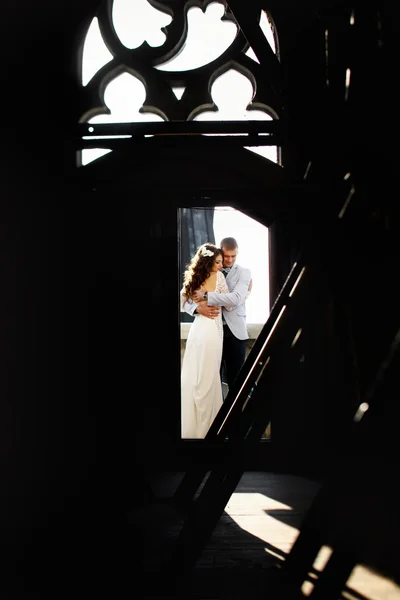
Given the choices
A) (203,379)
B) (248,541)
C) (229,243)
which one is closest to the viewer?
(248,541)

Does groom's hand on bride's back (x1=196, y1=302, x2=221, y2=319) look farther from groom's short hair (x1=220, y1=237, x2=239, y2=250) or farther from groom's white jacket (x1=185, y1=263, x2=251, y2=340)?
groom's short hair (x1=220, y1=237, x2=239, y2=250)

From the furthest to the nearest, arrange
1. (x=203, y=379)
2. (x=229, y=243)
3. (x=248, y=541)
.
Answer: (x=229, y=243), (x=203, y=379), (x=248, y=541)

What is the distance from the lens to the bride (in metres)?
3.96

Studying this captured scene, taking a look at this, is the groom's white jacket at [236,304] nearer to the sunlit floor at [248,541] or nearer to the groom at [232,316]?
the groom at [232,316]

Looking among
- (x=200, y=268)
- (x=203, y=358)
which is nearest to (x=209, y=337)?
(x=203, y=358)

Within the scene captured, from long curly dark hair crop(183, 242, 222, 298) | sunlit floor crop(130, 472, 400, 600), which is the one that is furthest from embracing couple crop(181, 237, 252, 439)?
sunlit floor crop(130, 472, 400, 600)

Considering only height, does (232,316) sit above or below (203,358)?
above

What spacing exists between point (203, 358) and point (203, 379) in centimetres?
15

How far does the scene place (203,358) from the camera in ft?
13.0

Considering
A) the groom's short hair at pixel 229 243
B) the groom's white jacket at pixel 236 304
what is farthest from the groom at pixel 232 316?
A: the groom's short hair at pixel 229 243

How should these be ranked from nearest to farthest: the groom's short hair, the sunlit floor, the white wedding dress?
the sunlit floor, the white wedding dress, the groom's short hair

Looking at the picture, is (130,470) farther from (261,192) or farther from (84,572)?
(261,192)

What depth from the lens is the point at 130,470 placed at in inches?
61.5

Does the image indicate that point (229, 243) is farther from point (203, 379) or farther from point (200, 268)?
point (203, 379)
